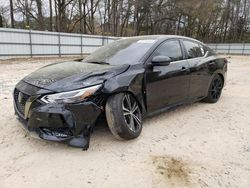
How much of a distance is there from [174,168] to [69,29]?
28.7 metres

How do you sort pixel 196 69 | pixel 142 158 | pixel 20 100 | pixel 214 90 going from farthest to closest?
pixel 214 90 → pixel 196 69 → pixel 20 100 → pixel 142 158

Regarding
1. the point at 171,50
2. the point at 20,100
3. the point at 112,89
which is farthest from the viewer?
the point at 171,50

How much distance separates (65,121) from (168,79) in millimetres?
1819

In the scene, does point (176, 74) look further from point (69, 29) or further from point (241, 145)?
A: point (69, 29)

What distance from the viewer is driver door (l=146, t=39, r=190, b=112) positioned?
11.4 feet

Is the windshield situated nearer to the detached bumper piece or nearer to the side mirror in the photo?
the side mirror

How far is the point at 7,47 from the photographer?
14016mm

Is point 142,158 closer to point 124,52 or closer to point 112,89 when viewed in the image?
point 112,89

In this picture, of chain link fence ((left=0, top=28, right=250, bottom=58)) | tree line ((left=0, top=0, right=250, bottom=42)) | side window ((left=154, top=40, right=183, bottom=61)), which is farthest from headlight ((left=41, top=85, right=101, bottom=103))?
tree line ((left=0, top=0, right=250, bottom=42))

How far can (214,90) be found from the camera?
5.11 meters

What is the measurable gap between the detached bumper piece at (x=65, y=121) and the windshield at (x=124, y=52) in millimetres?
1049

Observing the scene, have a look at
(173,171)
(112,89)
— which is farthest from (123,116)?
(173,171)

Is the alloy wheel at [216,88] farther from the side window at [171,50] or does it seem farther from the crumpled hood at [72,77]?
the crumpled hood at [72,77]

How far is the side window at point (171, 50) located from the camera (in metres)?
3.71
